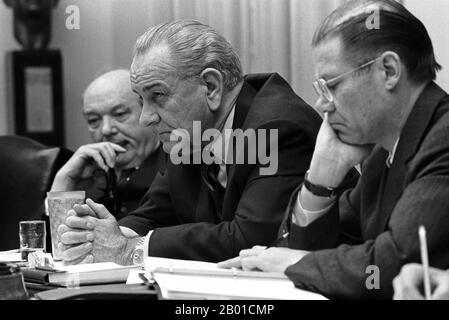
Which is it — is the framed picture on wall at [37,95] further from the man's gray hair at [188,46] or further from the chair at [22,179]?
the man's gray hair at [188,46]

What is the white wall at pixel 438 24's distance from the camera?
303cm

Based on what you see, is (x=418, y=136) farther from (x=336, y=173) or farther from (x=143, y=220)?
(x=143, y=220)

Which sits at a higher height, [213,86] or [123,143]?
[213,86]

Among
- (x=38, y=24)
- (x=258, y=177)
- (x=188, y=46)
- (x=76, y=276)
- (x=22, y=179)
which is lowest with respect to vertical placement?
(x=22, y=179)

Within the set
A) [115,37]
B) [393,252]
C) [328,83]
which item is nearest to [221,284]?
[393,252]

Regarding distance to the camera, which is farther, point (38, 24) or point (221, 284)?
point (38, 24)

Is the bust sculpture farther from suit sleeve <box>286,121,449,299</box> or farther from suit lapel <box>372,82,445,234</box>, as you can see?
suit sleeve <box>286,121,449,299</box>

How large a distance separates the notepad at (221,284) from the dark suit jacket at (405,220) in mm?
57

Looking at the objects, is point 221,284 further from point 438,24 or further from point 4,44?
point 4,44

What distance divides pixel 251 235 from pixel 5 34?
2918 mm

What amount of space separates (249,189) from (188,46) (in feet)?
1.40

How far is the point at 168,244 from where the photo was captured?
2.22m

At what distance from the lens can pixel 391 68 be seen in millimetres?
1818
